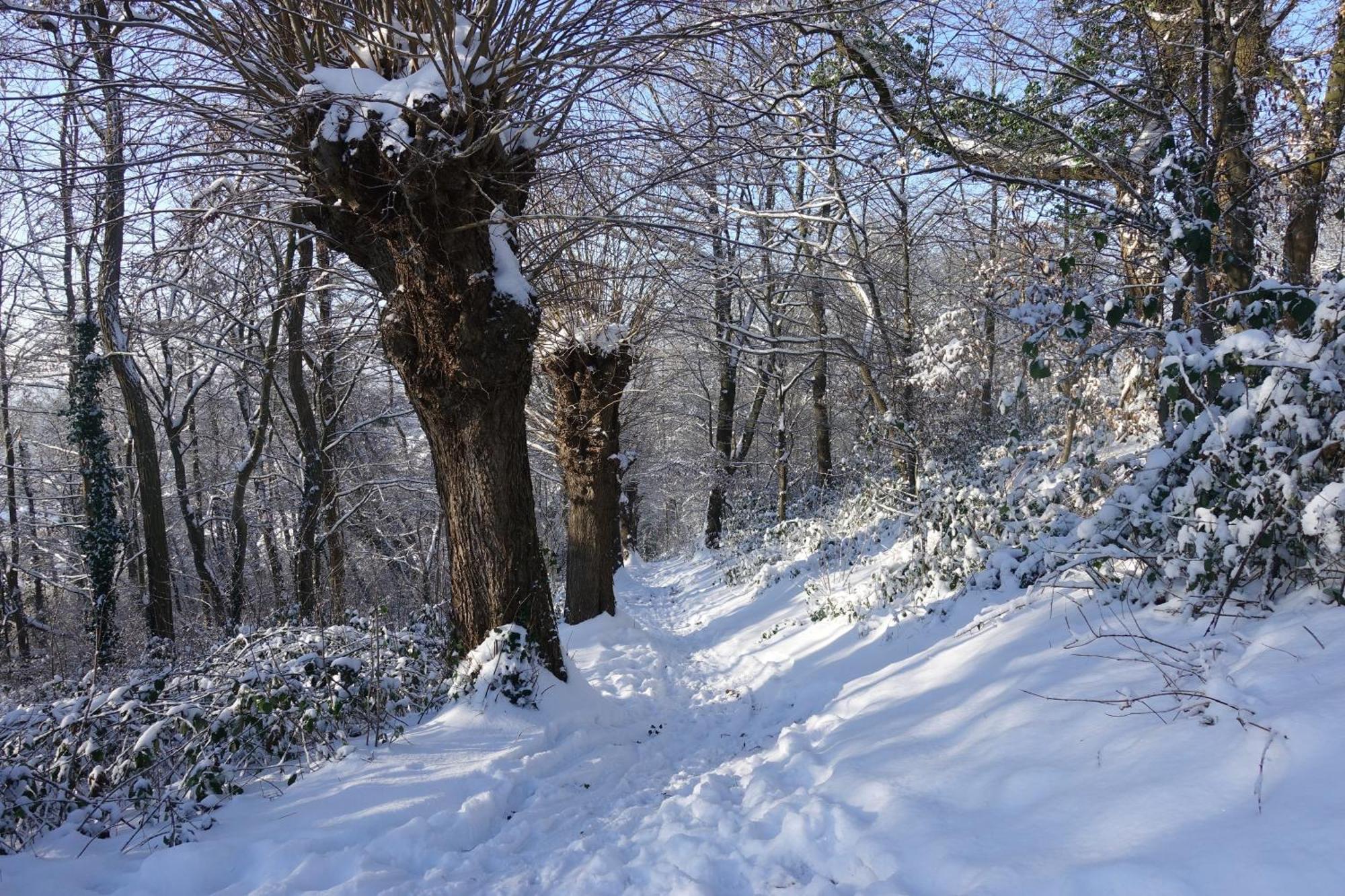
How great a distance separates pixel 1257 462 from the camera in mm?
3529

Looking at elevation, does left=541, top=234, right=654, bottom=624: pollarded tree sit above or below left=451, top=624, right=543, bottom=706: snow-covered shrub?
above

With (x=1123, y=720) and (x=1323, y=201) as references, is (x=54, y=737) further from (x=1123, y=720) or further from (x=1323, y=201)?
(x=1323, y=201)

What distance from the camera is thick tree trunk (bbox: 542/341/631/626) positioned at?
30.5 feet

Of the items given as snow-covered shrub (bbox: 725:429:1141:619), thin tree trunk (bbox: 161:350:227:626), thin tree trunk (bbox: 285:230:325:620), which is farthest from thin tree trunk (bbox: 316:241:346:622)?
snow-covered shrub (bbox: 725:429:1141:619)

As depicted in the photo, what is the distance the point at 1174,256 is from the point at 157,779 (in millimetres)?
6772

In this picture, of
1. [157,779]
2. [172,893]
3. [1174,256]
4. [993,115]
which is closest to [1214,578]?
[1174,256]

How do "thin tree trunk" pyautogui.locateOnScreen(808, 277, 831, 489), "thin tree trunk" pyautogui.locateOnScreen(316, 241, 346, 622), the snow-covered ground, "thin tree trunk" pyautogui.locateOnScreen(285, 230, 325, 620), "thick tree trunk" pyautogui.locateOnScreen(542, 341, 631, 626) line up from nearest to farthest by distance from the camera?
the snow-covered ground < "thick tree trunk" pyautogui.locateOnScreen(542, 341, 631, 626) < "thin tree trunk" pyautogui.locateOnScreen(316, 241, 346, 622) < "thin tree trunk" pyautogui.locateOnScreen(285, 230, 325, 620) < "thin tree trunk" pyautogui.locateOnScreen(808, 277, 831, 489)

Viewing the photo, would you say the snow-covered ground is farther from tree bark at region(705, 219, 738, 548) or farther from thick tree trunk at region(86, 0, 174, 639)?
tree bark at region(705, 219, 738, 548)

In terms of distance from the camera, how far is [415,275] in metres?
5.02

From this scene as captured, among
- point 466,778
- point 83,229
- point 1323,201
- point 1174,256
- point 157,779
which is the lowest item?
point 466,778

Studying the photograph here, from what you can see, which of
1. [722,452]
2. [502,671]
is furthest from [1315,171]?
[722,452]

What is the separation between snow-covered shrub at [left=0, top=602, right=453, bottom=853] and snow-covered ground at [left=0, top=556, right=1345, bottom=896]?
0.20 metres

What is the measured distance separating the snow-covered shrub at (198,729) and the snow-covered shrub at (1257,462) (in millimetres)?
4784

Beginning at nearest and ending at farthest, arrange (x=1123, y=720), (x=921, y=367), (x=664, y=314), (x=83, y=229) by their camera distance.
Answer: (x=1123, y=720)
(x=83, y=229)
(x=664, y=314)
(x=921, y=367)
